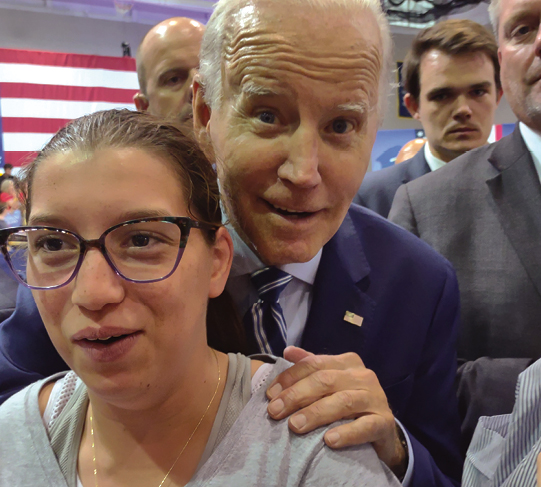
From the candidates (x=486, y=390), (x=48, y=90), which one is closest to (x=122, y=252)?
(x=486, y=390)

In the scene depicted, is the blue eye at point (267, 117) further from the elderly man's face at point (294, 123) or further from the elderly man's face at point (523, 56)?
the elderly man's face at point (523, 56)

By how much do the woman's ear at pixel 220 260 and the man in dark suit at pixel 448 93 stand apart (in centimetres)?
215

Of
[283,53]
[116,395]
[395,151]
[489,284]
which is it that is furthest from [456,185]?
[395,151]

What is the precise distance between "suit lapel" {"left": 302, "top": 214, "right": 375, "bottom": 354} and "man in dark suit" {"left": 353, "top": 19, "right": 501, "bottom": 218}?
164cm

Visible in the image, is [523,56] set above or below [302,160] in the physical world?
above

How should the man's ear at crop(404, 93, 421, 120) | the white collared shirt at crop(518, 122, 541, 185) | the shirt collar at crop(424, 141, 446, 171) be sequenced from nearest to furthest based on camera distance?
the white collared shirt at crop(518, 122, 541, 185), the shirt collar at crop(424, 141, 446, 171), the man's ear at crop(404, 93, 421, 120)

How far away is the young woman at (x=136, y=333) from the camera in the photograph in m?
0.85

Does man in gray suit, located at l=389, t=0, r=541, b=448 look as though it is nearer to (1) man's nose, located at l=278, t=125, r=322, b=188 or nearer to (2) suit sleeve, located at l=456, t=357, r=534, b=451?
(2) suit sleeve, located at l=456, t=357, r=534, b=451

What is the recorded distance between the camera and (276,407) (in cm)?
94

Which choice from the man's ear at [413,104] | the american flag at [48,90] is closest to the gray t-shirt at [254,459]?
the man's ear at [413,104]

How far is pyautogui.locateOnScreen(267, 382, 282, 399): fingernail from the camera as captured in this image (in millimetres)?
976

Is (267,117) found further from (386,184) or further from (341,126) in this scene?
(386,184)

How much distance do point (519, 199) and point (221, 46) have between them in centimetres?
114

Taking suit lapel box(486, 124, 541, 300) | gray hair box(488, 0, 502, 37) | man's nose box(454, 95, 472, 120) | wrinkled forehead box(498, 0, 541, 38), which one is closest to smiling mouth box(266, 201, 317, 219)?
suit lapel box(486, 124, 541, 300)
